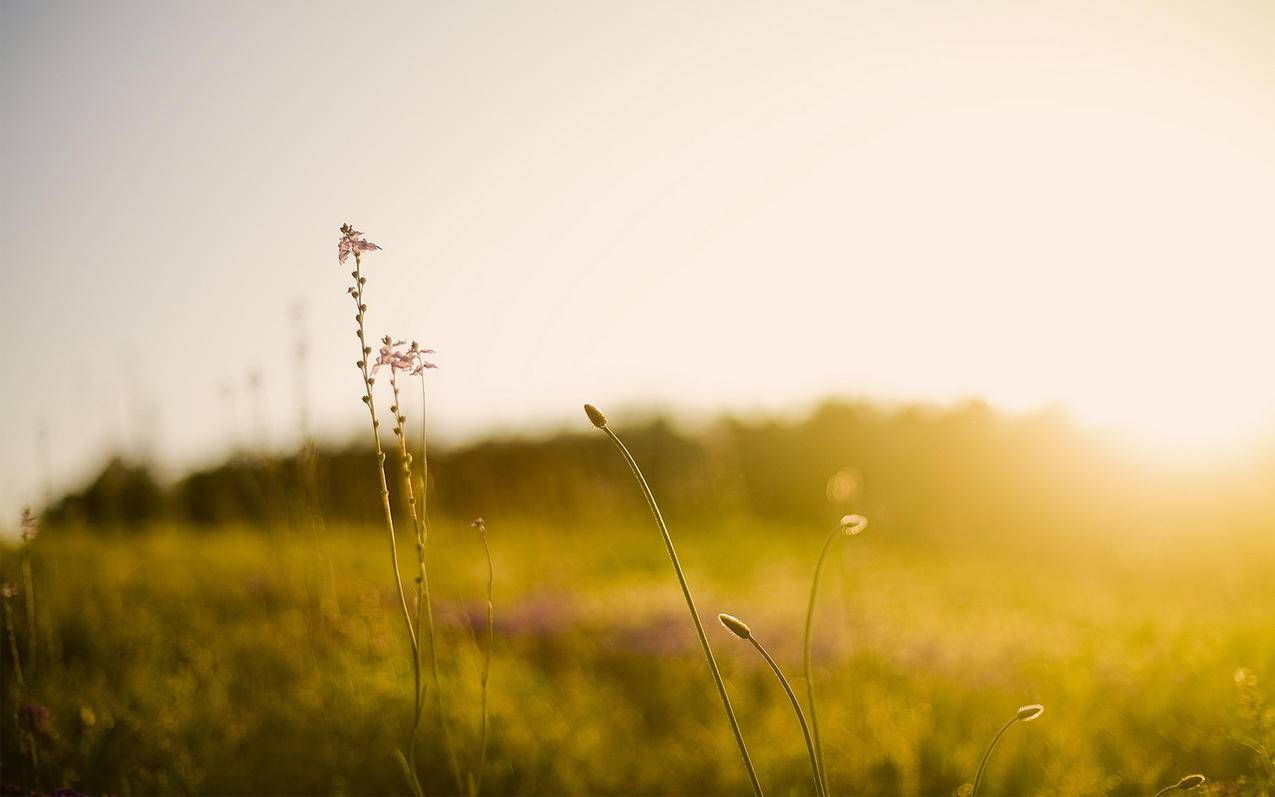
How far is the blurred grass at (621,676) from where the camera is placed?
2.98 meters

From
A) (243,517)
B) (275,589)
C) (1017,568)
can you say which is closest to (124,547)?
(275,589)

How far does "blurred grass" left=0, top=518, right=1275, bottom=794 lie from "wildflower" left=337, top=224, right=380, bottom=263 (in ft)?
6.48

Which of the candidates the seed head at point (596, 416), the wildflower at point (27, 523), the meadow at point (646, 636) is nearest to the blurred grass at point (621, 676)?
the meadow at point (646, 636)

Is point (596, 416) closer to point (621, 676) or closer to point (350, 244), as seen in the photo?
point (350, 244)

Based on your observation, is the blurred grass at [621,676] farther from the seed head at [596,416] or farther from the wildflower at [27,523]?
the seed head at [596,416]

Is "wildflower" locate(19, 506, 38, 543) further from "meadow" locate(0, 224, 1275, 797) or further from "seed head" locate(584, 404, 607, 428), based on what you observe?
"seed head" locate(584, 404, 607, 428)

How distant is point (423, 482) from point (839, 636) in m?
4.03

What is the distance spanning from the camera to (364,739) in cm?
318

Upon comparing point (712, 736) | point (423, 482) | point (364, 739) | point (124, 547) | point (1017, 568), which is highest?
point (423, 482)

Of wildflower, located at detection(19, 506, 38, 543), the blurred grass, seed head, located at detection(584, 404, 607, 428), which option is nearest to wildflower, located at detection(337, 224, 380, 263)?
seed head, located at detection(584, 404, 607, 428)

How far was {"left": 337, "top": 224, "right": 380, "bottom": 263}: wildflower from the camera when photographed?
1.46m

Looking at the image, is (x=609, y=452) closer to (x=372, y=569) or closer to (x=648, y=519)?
(x=648, y=519)

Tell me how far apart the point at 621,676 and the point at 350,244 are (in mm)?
3659

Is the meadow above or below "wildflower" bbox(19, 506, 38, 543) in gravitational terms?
below
